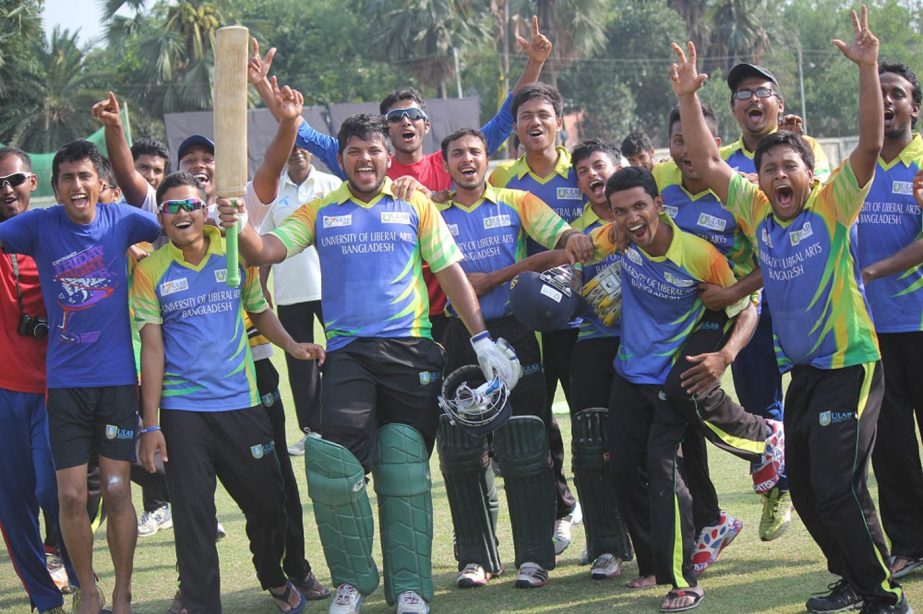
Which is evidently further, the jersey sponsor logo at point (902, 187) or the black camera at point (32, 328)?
the black camera at point (32, 328)

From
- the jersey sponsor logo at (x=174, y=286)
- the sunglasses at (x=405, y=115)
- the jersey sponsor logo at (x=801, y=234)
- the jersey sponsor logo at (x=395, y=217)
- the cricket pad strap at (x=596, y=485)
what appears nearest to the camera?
the jersey sponsor logo at (x=801, y=234)

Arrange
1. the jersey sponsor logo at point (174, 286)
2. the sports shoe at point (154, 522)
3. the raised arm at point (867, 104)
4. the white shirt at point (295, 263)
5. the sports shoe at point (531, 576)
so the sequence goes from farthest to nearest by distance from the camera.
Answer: the white shirt at point (295, 263), the sports shoe at point (154, 522), the sports shoe at point (531, 576), the jersey sponsor logo at point (174, 286), the raised arm at point (867, 104)

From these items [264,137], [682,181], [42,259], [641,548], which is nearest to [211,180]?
[42,259]

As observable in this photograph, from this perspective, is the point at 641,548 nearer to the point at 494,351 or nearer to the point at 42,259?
the point at 494,351

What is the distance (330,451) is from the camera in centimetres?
587

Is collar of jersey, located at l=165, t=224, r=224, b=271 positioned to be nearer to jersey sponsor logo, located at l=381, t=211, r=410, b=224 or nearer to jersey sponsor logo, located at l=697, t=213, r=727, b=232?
jersey sponsor logo, located at l=381, t=211, r=410, b=224

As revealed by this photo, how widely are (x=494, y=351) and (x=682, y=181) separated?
4.84ft

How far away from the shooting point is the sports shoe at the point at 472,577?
6402 mm

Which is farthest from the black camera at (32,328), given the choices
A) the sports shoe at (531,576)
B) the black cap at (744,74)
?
the black cap at (744,74)

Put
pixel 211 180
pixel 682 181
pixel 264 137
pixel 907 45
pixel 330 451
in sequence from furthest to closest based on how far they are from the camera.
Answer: pixel 907 45 < pixel 264 137 < pixel 211 180 < pixel 682 181 < pixel 330 451

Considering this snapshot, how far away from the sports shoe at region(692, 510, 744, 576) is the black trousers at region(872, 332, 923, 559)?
785 mm

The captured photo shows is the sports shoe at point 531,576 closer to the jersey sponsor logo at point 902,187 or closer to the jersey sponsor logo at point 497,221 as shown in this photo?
the jersey sponsor logo at point 497,221

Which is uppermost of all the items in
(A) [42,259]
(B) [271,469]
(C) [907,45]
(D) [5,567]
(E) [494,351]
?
(C) [907,45]

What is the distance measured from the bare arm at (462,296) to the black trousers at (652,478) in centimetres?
78
